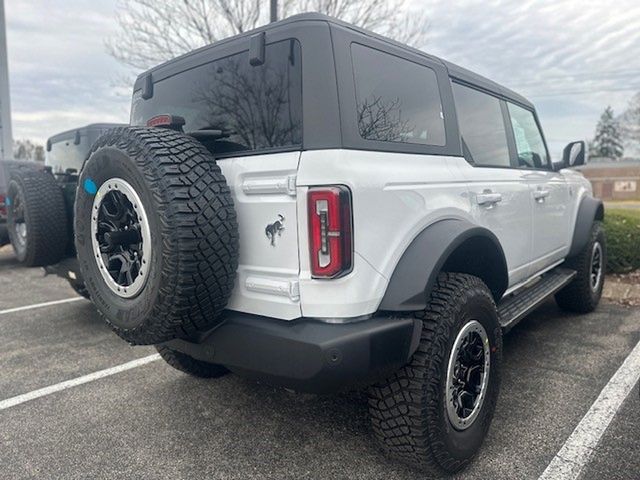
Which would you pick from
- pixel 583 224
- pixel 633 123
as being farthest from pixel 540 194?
pixel 633 123

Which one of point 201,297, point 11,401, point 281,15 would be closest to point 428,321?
point 201,297

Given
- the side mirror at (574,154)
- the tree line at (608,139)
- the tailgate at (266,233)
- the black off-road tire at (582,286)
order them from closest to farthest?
the tailgate at (266,233) < the side mirror at (574,154) < the black off-road tire at (582,286) < the tree line at (608,139)

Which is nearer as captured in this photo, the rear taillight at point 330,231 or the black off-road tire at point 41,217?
the rear taillight at point 330,231

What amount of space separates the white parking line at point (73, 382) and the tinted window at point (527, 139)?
10.6 feet

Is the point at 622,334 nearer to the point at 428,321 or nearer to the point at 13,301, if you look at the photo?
the point at 428,321

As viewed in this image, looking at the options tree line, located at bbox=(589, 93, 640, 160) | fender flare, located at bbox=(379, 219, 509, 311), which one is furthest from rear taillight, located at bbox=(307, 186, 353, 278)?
tree line, located at bbox=(589, 93, 640, 160)

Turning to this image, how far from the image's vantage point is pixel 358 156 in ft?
6.44

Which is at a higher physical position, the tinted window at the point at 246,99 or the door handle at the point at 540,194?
the tinted window at the point at 246,99

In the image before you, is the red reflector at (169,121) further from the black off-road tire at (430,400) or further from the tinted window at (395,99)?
the black off-road tire at (430,400)

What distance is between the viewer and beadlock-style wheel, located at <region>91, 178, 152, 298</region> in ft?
6.55

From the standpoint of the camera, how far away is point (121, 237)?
6.90ft

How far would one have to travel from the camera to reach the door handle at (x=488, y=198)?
2.70 metres

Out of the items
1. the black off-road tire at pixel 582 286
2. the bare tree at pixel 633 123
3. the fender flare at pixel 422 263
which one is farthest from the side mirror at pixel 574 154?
the bare tree at pixel 633 123

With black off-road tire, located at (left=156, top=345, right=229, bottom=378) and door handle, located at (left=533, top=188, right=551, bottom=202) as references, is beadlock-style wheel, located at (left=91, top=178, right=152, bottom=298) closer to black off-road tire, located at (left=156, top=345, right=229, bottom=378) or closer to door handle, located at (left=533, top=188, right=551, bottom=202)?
black off-road tire, located at (left=156, top=345, right=229, bottom=378)
